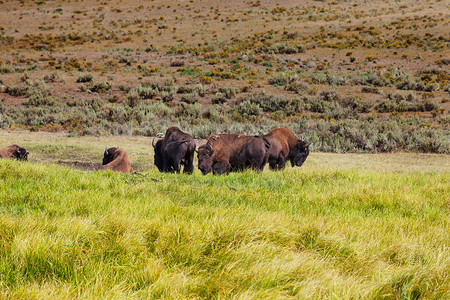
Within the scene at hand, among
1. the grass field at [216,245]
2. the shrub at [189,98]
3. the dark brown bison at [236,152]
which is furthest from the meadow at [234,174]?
the dark brown bison at [236,152]

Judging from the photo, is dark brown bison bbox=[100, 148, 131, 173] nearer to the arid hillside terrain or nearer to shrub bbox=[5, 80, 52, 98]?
the arid hillside terrain

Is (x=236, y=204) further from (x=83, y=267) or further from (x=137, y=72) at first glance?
(x=137, y=72)

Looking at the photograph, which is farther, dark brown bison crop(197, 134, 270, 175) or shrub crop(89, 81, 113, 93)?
shrub crop(89, 81, 113, 93)

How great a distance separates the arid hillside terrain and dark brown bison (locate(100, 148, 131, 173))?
25.4 ft

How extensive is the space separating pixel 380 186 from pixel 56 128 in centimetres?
1819

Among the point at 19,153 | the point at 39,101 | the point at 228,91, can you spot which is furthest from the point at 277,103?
the point at 19,153

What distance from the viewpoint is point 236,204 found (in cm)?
497

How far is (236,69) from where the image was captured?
41219 millimetres

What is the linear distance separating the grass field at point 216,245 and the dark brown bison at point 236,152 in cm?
344

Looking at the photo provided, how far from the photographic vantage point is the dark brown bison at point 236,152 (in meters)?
9.16

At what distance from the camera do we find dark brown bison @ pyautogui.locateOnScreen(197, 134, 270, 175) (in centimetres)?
916

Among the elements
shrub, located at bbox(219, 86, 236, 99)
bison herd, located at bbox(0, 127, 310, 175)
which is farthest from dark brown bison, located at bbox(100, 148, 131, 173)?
shrub, located at bbox(219, 86, 236, 99)

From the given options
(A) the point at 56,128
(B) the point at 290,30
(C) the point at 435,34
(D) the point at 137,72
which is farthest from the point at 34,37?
(C) the point at 435,34

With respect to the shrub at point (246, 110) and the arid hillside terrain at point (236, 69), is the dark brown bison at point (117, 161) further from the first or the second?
the shrub at point (246, 110)
